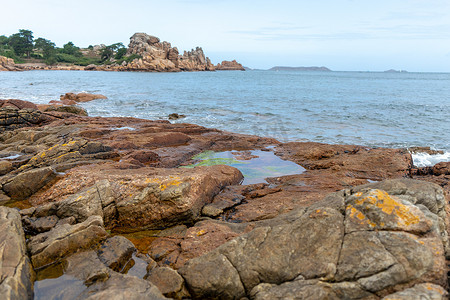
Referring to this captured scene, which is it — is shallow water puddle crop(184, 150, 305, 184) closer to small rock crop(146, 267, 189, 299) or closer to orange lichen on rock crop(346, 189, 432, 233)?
small rock crop(146, 267, 189, 299)

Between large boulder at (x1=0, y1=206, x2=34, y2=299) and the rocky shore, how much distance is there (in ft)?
0.07

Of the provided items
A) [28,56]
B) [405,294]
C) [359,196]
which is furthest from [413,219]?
[28,56]

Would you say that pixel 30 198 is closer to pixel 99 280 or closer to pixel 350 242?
pixel 99 280

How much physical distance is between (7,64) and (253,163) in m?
143

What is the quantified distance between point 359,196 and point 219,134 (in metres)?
13.6

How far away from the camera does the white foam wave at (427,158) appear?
1465 cm

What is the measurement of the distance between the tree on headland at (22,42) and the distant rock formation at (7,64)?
23.6 meters

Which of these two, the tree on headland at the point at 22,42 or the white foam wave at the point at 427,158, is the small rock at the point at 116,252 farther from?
the tree on headland at the point at 22,42

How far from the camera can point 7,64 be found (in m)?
119

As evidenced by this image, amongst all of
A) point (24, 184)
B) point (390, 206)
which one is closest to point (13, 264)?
point (24, 184)

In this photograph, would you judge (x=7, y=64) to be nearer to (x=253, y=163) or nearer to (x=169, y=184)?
(x=253, y=163)

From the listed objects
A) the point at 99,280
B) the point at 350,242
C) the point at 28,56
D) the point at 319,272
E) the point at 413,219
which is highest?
the point at 28,56

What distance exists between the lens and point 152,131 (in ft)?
55.6

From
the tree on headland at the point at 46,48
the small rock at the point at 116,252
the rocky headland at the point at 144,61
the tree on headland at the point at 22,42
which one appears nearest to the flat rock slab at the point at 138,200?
the small rock at the point at 116,252
